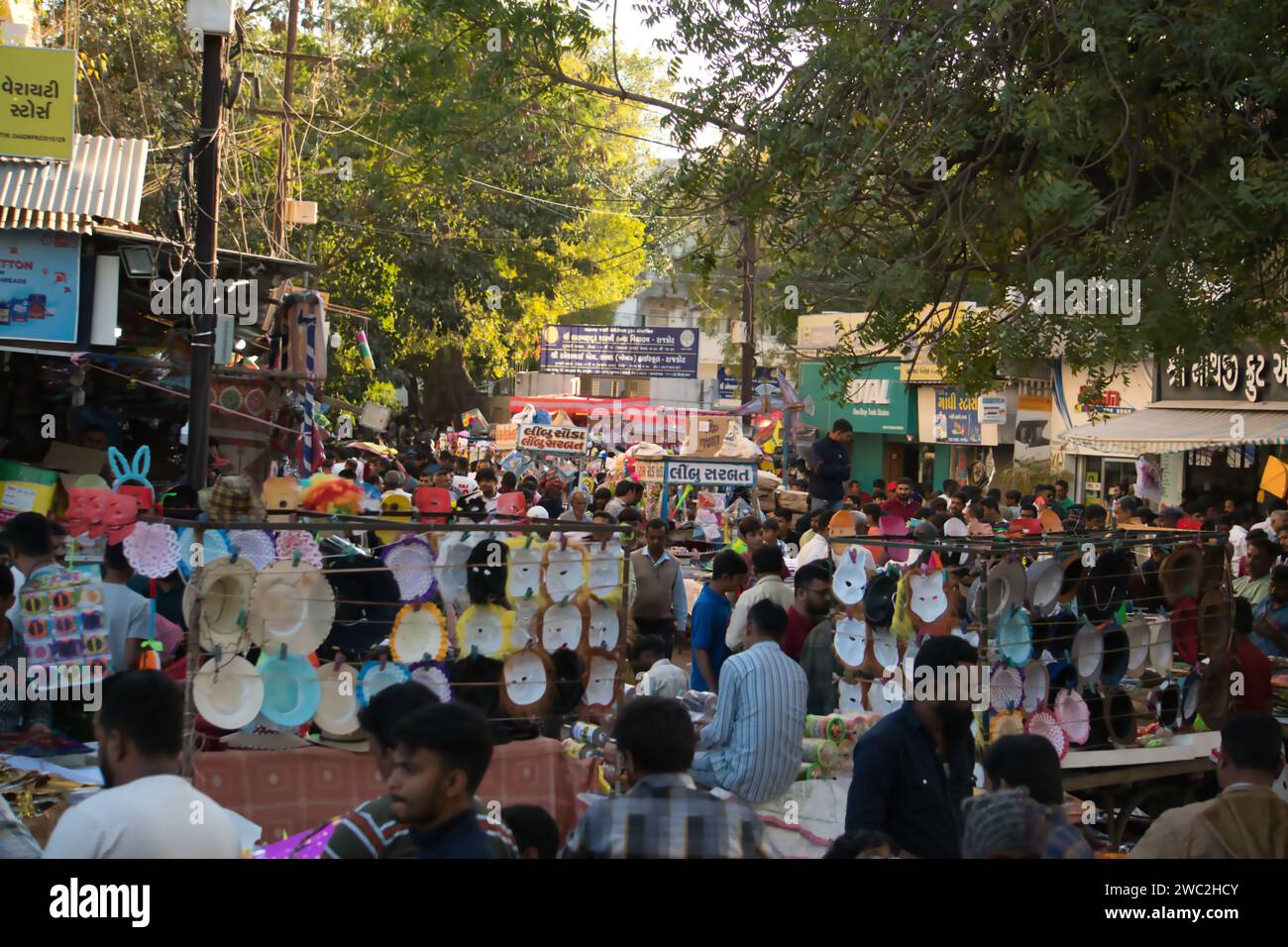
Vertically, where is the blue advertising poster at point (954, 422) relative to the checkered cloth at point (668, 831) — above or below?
above

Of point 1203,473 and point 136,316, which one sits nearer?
point 136,316

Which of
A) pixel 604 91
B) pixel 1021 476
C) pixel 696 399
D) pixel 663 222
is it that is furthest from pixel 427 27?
pixel 696 399

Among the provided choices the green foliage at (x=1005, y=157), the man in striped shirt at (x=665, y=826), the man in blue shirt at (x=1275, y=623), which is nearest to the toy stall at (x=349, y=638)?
the man in striped shirt at (x=665, y=826)

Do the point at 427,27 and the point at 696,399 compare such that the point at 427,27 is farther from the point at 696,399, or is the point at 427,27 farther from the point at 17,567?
the point at 696,399

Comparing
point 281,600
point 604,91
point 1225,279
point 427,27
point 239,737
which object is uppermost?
point 427,27

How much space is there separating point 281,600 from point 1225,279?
6.66 meters

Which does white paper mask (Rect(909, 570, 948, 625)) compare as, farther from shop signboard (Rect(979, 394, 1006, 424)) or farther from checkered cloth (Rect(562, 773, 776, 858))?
shop signboard (Rect(979, 394, 1006, 424))

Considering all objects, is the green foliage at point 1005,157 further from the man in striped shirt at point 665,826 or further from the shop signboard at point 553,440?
the shop signboard at point 553,440

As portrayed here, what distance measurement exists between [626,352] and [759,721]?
29.2 m

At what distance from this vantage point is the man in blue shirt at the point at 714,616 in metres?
8.48

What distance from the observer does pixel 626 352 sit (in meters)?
35.0

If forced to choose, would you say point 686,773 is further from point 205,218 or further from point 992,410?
point 992,410

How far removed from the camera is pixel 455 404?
43344mm

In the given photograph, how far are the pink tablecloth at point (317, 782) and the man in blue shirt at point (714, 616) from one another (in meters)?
2.49
